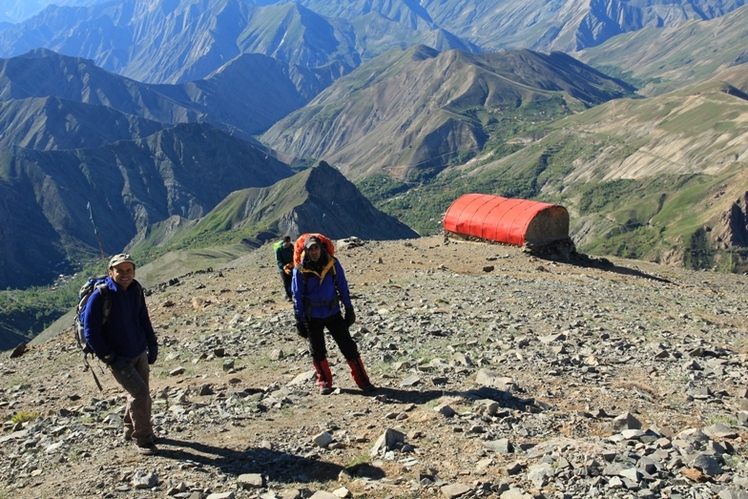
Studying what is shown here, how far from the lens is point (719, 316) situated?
2016 cm

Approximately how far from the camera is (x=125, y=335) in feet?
30.8

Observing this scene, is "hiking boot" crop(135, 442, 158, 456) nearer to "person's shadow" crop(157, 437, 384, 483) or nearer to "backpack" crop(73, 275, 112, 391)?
"person's shadow" crop(157, 437, 384, 483)

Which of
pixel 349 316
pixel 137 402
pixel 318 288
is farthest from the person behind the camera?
pixel 349 316

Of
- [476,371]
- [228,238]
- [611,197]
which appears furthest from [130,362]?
[611,197]

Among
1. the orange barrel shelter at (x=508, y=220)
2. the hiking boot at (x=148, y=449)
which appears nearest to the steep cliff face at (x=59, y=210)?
the orange barrel shelter at (x=508, y=220)

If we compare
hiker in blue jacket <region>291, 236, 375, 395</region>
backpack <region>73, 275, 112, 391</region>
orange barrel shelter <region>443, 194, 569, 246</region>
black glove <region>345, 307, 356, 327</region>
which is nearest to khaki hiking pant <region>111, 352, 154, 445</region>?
backpack <region>73, 275, 112, 391</region>

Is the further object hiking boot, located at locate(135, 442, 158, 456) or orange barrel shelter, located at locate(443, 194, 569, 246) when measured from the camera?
orange barrel shelter, located at locate(443, 194, 569, 246)

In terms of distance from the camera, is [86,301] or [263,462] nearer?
[263,462]

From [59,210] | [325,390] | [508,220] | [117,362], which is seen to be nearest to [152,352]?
[117,362]

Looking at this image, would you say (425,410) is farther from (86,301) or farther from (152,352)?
(86,301)

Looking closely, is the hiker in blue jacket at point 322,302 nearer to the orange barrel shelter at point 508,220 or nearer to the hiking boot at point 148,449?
the hiking boot at point 148,449

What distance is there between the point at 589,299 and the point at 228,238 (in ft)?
335

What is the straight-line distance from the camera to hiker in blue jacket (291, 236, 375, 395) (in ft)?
35.9

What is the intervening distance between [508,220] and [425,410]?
78.9 feet
